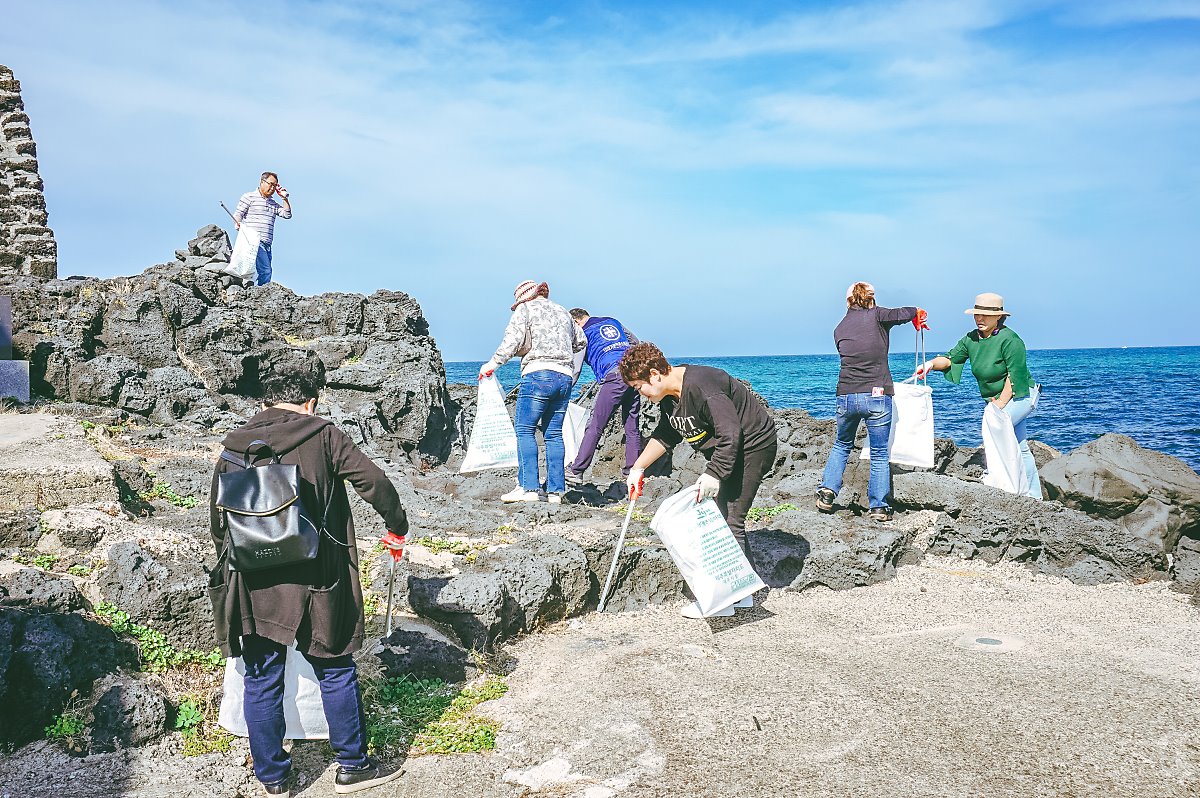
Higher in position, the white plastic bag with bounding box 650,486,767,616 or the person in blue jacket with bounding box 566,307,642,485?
the person in blue jacket with bounding box 566,307,642,485

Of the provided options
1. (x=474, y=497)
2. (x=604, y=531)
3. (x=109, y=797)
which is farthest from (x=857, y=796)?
(x=474, y=497)

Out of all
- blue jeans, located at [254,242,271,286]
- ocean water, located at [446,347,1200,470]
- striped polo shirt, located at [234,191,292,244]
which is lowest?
ocean water, located at [446,347,1200,470]

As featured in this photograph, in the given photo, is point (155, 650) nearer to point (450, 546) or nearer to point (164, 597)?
point (164, 597)

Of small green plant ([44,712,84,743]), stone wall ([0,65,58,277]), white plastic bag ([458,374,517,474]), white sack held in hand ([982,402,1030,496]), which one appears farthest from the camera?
stone wall ([0,65,58,277])

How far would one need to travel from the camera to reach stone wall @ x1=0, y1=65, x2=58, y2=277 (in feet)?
47.4

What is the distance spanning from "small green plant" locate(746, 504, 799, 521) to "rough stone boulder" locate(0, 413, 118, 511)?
504cm

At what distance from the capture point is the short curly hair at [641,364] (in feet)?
18.7

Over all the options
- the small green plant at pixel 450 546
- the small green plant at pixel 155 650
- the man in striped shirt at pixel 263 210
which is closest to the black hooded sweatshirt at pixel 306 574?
the small green plant at pixel 155 650

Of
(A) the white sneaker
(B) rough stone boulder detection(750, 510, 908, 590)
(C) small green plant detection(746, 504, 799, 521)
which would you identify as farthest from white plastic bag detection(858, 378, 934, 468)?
(A) the white sneaker

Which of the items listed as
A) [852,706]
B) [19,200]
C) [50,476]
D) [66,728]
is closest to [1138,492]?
[852,706]

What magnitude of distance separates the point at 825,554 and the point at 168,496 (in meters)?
5.28

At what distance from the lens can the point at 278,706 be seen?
12.4ft

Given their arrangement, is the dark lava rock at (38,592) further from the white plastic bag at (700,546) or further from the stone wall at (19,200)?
the stone wall at (19,200)

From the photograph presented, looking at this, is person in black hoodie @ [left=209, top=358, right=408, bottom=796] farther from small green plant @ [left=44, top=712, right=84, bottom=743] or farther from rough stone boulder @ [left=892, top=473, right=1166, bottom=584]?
rough stone boulder @ [left=892, top=473, right=1166, bottom=584]
